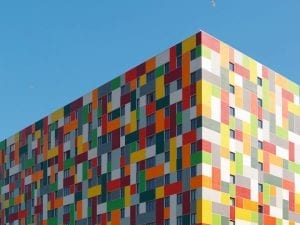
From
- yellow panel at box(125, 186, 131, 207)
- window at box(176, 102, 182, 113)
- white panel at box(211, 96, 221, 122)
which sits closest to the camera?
white panel at box(211, 96, 221, 122)

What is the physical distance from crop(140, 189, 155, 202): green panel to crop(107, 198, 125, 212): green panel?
3.57 metres

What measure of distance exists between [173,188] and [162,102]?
979 centimetres

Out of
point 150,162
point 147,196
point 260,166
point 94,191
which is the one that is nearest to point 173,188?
point 147,196

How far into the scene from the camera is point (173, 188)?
2886 inches

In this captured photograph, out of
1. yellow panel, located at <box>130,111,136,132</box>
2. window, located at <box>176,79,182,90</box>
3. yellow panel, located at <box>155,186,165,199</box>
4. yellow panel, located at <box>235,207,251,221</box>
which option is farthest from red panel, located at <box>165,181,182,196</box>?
window, located at <box>176,79,182,90</box>

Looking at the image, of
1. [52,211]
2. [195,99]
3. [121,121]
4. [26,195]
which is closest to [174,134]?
[195,99]

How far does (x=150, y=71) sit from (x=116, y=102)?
22.0 feet

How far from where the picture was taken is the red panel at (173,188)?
238 ft

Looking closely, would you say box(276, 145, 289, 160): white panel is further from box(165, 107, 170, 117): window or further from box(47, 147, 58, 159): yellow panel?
box(47, 147, 58, 159): yellow panel

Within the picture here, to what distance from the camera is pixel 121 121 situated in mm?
82625

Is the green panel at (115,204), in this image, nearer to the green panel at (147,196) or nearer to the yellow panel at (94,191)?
→ the yellow panel at (94,191)

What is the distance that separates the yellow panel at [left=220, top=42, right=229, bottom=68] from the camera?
3007 inches

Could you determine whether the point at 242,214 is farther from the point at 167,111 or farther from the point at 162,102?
the point at 162,102

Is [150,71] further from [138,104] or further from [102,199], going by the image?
[102,199]
